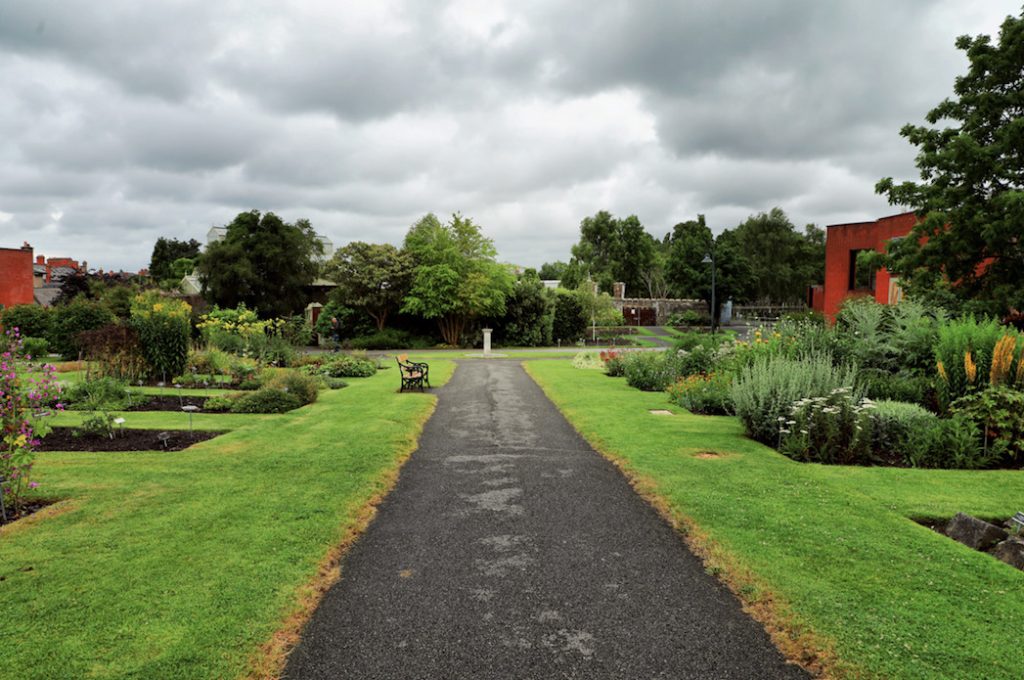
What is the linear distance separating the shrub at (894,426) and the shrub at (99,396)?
14565mm

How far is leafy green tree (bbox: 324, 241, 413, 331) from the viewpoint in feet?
121

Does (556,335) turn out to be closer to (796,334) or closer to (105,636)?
(796,334)

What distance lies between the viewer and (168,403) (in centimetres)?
1320

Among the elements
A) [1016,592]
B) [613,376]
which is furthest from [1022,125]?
[1016,592]

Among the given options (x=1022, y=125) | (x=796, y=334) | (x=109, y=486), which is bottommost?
(x=109, y=486)

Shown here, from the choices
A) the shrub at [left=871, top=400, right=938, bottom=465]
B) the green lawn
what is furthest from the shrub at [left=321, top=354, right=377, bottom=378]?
the shrub at [left=871, top=400, right=938, bottom=465]

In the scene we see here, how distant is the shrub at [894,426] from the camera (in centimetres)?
857

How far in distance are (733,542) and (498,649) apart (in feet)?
8.73

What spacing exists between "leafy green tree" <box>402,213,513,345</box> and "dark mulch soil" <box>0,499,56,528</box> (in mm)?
29434

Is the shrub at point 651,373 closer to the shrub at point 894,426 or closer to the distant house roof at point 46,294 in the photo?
the shrub at point 894,426

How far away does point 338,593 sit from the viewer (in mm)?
4348

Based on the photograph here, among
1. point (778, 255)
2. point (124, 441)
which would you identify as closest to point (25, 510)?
point (124, 441)

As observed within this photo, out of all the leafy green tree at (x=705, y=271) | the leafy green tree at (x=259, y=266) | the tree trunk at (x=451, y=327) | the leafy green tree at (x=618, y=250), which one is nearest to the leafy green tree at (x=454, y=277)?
the tree trunk at (x=451, y=327)

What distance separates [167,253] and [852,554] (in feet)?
290
